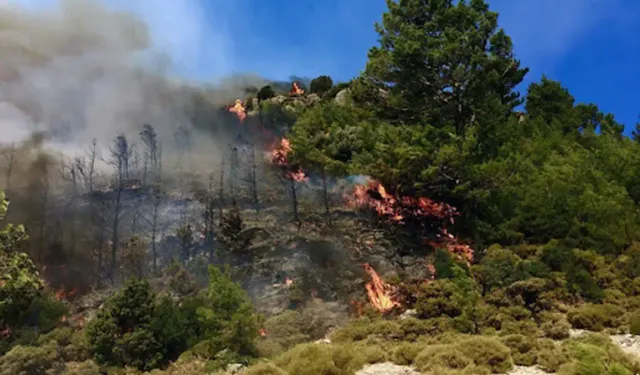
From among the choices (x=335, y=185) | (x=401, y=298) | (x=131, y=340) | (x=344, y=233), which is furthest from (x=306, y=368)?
(x=335, y=185)

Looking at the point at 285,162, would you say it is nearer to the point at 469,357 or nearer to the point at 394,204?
the point at 394,204

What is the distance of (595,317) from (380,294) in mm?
6658

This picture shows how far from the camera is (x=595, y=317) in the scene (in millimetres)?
14383

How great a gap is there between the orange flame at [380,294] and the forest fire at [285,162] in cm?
577

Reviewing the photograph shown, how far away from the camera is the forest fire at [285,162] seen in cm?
2375

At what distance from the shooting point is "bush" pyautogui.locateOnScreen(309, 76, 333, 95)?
39541 mm

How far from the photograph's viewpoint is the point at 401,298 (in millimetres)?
17672

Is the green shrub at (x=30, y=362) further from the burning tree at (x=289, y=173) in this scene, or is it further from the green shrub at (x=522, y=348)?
the green shrub at (x=522, y=348)

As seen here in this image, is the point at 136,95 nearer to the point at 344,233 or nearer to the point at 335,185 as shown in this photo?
the point at 335,185

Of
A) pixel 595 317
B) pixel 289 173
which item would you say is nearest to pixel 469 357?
pixel 595 317

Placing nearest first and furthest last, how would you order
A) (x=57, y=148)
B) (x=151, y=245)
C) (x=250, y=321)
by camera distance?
(x=250, y=321) < (x=151, y=245) < (x=57, y=148)

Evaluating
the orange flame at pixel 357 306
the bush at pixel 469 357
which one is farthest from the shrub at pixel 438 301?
the bush at pixel 469 357

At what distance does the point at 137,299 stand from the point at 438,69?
49.0ft

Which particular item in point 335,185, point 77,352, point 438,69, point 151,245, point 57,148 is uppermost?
point 438,69
